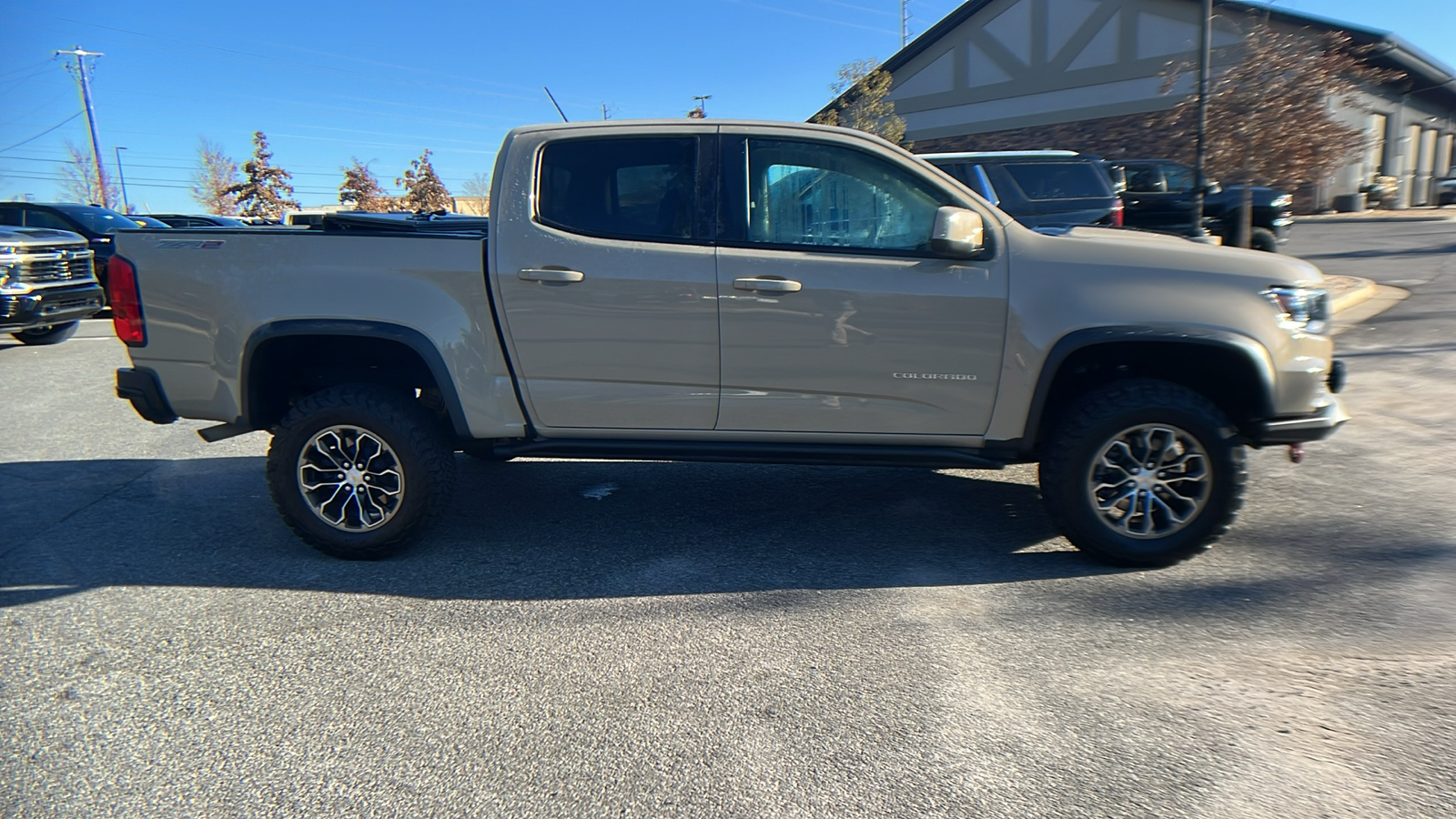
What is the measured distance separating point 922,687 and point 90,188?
84.9 meters

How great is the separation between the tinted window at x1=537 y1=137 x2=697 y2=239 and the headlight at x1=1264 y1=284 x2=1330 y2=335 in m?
2.59

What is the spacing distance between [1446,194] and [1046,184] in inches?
1196

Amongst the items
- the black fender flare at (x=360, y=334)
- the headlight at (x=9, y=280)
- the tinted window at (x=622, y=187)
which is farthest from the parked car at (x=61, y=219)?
the tinted window at (x=622, y=187)

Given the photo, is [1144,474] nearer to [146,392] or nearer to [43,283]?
[146,392]

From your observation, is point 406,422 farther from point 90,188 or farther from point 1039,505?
point 90,188

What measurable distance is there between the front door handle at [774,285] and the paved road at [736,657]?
4.21 feet

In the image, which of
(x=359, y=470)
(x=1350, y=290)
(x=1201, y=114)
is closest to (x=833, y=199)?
(x=359, y=470)

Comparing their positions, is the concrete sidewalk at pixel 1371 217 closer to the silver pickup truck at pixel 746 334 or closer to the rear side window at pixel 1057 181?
the rear side window at pixel 1057 181

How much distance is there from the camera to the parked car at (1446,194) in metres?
31.5

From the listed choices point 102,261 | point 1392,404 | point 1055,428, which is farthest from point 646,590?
point 102,261

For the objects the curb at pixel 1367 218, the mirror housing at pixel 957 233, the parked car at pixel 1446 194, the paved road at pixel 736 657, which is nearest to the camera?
the paved road at pixel 736 657

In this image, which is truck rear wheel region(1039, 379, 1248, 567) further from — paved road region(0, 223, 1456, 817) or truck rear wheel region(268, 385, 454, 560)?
truck rear wheel region(268, 385, 454, 560)

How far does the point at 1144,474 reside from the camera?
409cm

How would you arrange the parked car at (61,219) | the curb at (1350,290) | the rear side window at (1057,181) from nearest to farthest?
1. the rear side window at (1057,181)
2. the curb at (1350,290)
3. the parked car at (61,219)
